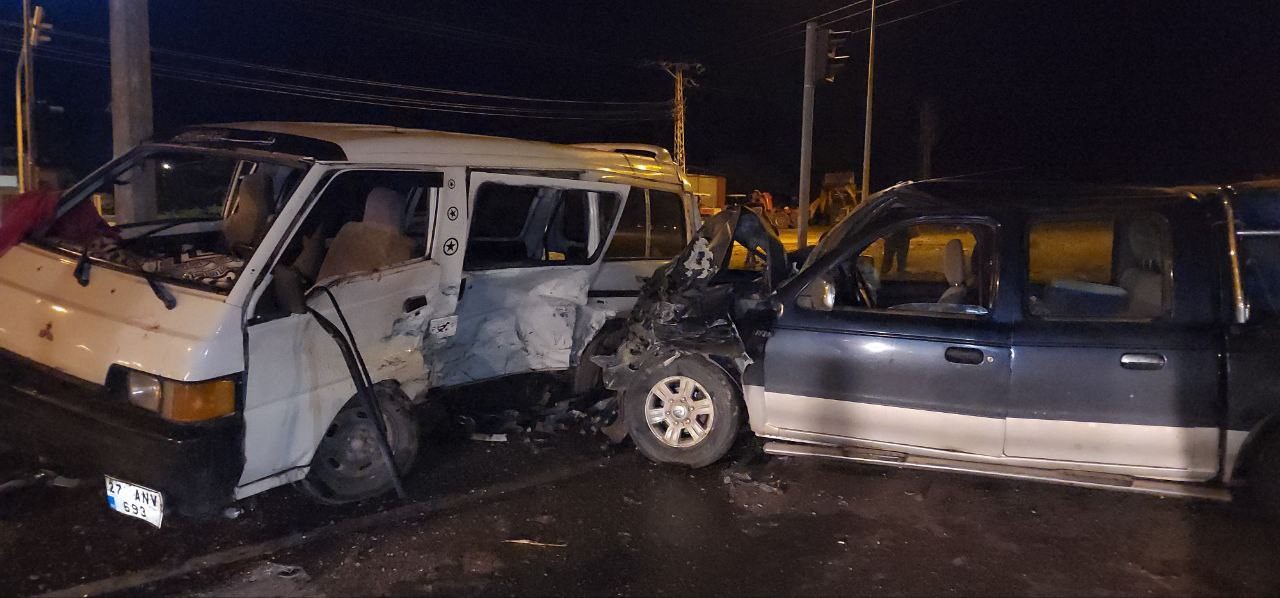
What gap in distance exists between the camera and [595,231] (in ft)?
22.1

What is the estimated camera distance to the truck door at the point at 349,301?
13.7ft

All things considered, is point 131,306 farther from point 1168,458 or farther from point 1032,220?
point 1168,458

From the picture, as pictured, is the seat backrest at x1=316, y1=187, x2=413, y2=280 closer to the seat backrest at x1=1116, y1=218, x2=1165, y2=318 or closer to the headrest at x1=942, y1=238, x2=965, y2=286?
the headrest at x1=942, y1=238, x2=965, y2=286

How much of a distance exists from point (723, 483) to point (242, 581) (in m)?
2.66

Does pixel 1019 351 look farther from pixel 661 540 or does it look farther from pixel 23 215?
pixel 23 215

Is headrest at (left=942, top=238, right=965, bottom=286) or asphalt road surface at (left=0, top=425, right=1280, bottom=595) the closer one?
asphalt road surface at (left=0, top=425, right=1280, bottom=595)

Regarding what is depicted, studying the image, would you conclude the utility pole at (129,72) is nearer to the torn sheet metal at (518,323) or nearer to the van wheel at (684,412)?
the torn sheet metal at (518,323)

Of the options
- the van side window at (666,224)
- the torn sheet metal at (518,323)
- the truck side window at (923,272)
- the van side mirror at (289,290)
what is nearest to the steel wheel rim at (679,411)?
the truck side window at (923,272)

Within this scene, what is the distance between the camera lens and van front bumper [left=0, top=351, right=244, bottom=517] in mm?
3836

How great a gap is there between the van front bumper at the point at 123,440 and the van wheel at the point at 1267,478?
16.2 ft

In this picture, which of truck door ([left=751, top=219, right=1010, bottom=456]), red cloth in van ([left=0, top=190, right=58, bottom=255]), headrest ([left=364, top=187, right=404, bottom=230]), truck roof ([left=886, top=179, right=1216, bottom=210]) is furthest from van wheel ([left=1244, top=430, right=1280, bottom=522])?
red cloth in van ([left=0, top=190, right=58, bottom=255])

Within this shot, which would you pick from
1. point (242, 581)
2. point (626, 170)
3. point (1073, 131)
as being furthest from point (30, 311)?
point (1073, 131)

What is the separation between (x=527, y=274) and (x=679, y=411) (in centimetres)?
157

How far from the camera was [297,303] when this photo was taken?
414 centimetres
